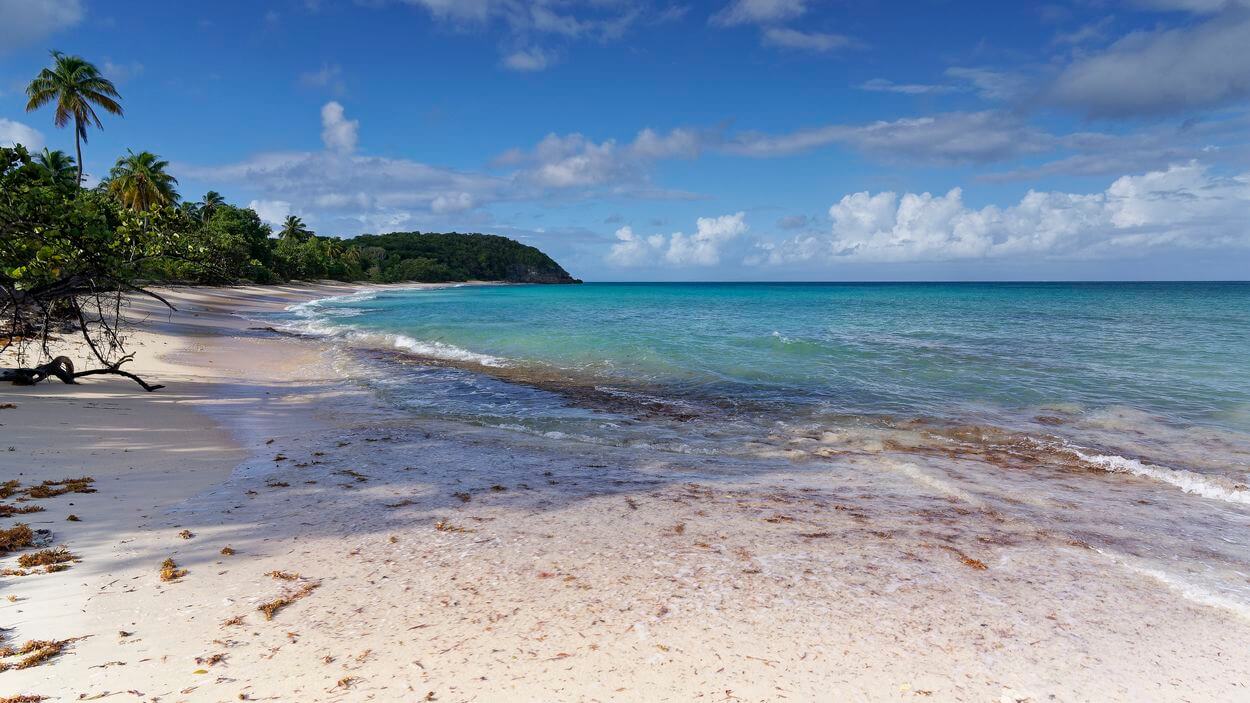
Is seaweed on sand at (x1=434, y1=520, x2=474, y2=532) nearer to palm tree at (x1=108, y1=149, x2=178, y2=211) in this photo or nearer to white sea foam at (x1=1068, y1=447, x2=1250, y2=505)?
white sea foam at (x1=1068, y1=447, x2=1250, y2=505)

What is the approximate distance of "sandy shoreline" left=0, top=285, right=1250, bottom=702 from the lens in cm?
341

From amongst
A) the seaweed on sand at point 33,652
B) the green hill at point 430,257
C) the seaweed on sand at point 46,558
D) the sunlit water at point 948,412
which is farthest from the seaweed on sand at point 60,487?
the green hill at point 430,257

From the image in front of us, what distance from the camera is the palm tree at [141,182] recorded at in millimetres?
49406

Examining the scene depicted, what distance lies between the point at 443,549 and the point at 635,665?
2.38m

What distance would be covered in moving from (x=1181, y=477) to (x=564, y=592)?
924 centimetres

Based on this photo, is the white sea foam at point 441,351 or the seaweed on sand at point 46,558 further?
the white sea foam at point 441,351

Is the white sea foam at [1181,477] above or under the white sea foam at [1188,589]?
under

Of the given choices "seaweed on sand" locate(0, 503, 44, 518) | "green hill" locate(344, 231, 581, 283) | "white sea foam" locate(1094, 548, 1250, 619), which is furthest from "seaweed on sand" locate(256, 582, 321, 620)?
"green hill" locate(344, 231, 581, 283)

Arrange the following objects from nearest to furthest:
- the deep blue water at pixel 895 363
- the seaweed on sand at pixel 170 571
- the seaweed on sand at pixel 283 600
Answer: the seaweed on sand at pixel 283 600 → the seaweed on sand at pixel 170 571 → the deep blue water at pixel 895 363

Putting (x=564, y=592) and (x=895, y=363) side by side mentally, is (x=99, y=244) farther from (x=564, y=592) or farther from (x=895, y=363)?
(x=895, y=363)

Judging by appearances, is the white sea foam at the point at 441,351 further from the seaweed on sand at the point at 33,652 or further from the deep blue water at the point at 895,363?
the seaweed on sand at the point at 33,652

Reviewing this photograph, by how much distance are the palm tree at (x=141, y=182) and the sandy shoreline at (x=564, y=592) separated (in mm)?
55875

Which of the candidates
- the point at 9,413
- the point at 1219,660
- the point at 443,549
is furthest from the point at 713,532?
the point at 9,413

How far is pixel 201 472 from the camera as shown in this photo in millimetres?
7113
